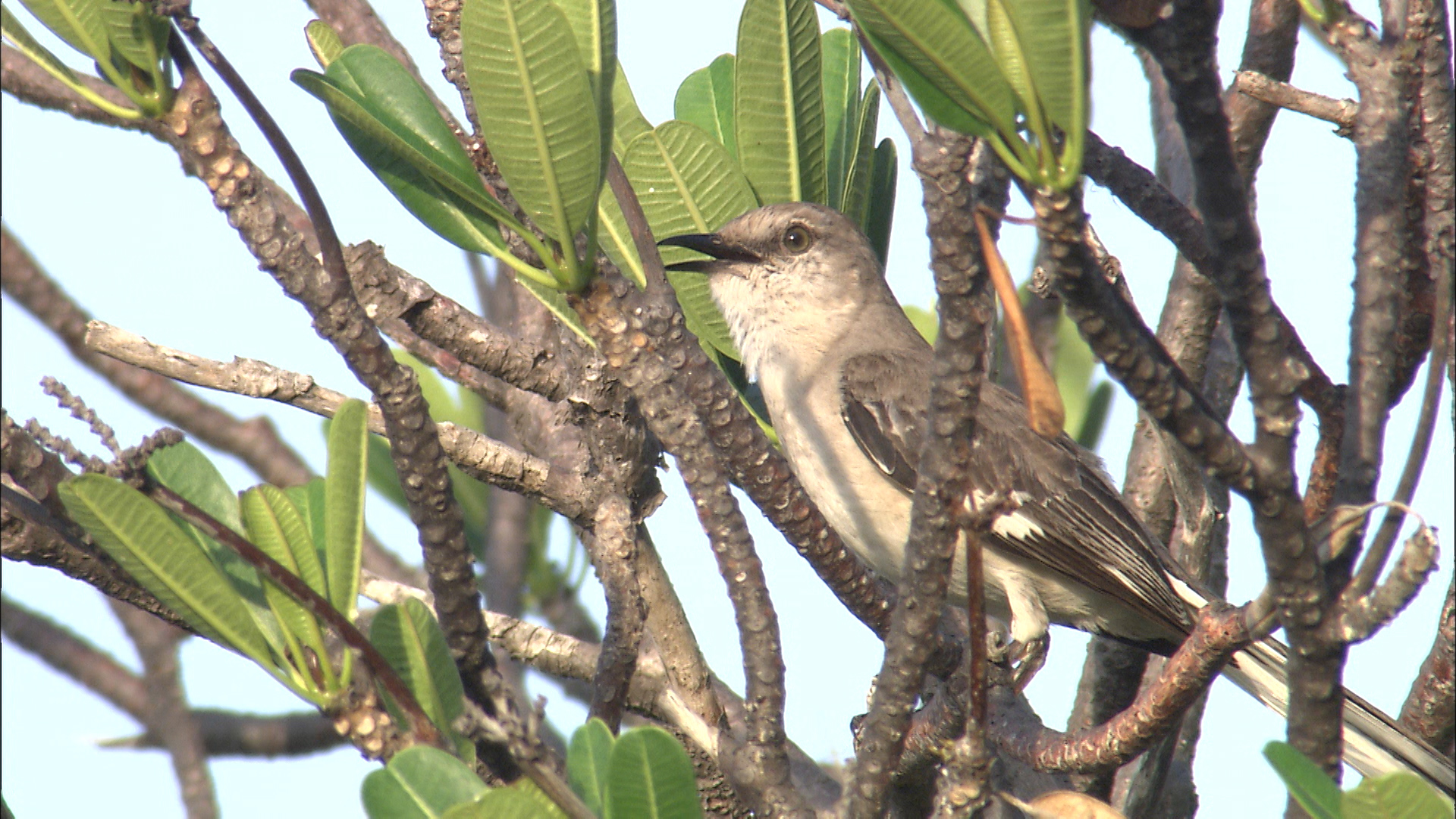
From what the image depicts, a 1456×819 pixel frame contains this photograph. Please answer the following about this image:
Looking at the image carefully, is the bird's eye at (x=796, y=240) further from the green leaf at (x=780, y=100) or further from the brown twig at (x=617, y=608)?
the brown twig at (x=617, y=608)

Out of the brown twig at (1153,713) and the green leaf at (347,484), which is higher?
the green leaf at (347,484)

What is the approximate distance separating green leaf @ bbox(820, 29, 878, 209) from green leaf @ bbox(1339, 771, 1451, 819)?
2.46 metres

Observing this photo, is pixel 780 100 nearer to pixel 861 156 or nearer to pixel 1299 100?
pixel 861 156

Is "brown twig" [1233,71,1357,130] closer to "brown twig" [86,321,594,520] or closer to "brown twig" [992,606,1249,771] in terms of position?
"brown twig" [992,606,1249,771]

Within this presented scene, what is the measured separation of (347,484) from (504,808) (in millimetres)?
676

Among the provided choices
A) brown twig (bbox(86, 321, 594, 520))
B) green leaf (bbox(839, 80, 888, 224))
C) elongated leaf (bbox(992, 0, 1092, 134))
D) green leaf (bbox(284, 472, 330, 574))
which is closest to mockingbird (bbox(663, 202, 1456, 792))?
green leaf (bbox(839, 80, 888, 224))

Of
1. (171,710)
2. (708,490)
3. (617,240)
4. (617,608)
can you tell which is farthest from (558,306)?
(171,710)

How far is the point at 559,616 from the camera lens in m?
5.95

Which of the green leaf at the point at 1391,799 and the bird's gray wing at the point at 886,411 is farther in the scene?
the bird's gray wing at the point at 886,411

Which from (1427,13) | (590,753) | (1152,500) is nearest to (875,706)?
(590,753)

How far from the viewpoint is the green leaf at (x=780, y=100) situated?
11.2 ft

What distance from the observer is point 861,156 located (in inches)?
151

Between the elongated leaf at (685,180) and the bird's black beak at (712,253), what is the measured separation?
0.36m

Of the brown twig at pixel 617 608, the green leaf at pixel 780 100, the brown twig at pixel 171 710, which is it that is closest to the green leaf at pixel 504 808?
the brown twig at pixel 617 608
